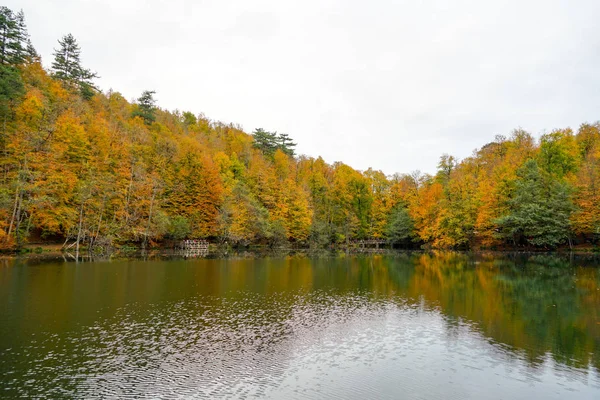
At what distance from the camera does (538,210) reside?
54594 mm

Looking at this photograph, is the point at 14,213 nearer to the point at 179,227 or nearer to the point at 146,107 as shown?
the point at 179,227

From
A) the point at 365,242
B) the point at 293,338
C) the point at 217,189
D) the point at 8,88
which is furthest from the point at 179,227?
the point at 293,338

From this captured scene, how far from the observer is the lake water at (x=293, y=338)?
36.4ft

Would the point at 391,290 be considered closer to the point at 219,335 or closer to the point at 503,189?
the point at 219,335

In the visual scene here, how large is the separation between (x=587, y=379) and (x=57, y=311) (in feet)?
72.4

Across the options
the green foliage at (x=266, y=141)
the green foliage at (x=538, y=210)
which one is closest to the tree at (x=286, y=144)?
the green foliage at (x=266, y=141)

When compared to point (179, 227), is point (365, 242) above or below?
below

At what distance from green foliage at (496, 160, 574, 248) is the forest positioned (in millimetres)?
211

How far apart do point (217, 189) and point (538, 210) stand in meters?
51.3

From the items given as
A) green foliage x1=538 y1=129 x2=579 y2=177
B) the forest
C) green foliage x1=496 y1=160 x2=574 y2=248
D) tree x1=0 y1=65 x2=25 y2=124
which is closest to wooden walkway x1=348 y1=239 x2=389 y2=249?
the forest

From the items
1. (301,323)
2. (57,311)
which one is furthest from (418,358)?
(57,311)

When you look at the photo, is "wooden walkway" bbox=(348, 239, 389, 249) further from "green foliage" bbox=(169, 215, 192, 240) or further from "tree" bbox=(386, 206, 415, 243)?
"green foliage" bbox=(169, 215, 192, 240)

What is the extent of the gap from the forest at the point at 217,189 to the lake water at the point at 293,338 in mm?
21652

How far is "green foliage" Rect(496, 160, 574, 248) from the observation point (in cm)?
5478
